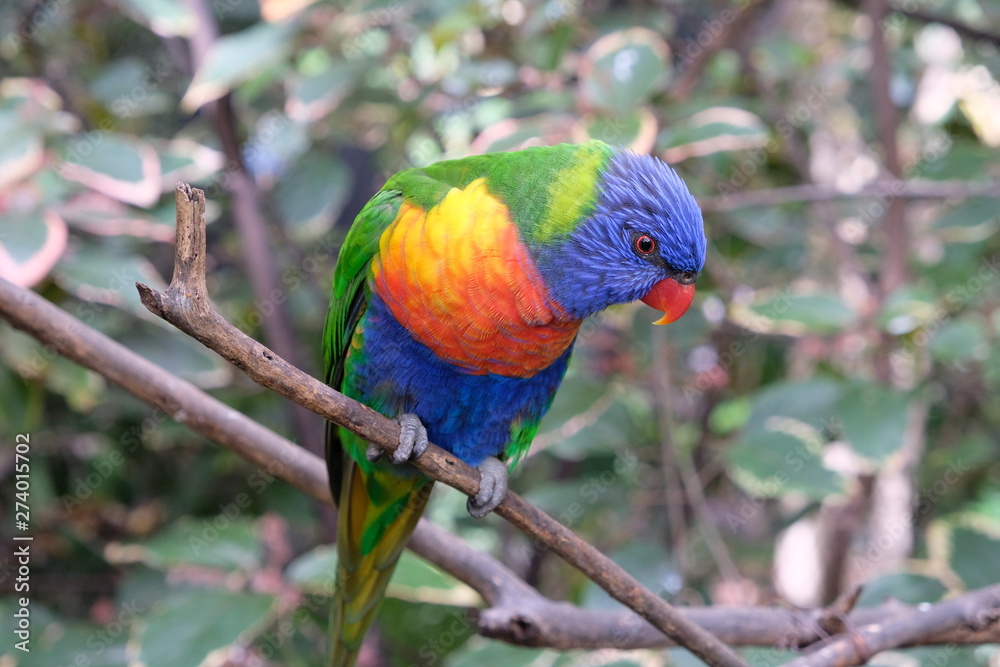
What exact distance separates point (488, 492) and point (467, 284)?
459 millimetres

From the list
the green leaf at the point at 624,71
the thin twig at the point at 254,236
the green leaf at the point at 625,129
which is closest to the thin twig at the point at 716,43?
the green leaf at the point at 624,71

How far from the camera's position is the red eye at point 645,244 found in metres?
1.60

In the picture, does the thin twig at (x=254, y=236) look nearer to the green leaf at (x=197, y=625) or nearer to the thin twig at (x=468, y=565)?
the green leaf at (x=197, y=625)

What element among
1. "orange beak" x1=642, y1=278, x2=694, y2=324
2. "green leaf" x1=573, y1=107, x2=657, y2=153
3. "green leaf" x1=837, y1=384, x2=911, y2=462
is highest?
"green leaf" x1=573, y1=107, x2=657, y2=153

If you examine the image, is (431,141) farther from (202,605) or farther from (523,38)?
(202,605)

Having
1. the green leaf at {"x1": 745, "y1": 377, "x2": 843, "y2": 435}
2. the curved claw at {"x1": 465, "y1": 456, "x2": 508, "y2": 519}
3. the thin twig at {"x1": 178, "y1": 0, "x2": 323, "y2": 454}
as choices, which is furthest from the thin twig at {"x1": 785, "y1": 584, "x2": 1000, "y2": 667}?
the thin twig at {"x1": 178, "y1": 0, "x2": 323, "y2": 454}

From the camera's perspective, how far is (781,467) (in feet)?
7.25

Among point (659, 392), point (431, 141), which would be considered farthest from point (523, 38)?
point (659, 392)

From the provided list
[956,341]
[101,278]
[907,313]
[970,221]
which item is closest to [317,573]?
[101,278]

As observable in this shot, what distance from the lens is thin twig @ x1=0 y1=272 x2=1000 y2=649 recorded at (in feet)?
5.36

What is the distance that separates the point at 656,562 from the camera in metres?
2.37

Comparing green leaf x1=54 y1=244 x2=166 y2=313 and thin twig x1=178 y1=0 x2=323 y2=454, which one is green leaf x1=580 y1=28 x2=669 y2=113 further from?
green leaf x1=54 y1=244 x2=166 y2=313

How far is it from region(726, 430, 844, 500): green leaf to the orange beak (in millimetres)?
735

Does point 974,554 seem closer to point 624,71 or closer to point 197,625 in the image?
point 624,71
